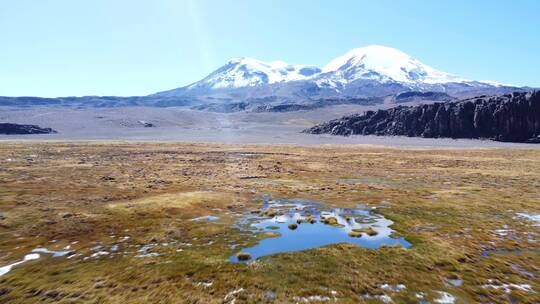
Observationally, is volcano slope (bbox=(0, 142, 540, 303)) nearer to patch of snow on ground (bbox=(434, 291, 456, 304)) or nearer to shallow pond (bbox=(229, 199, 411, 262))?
patch of snow on ground (bbox=(434, 291, 456, 304))

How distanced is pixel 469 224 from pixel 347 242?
12197 millimetres

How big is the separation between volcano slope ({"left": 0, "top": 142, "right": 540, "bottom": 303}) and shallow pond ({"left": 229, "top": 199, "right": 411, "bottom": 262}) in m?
1.11

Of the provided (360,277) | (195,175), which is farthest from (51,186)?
(360,277)

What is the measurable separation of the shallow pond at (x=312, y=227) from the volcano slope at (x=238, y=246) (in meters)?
1.11

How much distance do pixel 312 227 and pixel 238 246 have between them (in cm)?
778

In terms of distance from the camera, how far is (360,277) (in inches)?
739


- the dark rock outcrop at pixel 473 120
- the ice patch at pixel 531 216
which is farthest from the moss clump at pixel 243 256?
the dark rock outcrop at pixel 473 120

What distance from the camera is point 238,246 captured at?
77.5ft

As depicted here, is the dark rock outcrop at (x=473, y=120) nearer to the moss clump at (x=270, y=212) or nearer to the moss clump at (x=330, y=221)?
the moss clump at (x=330, y=221)

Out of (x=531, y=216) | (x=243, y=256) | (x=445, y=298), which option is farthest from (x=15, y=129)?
(x=531, y=216)

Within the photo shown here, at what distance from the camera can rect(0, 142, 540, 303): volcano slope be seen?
1720 cm

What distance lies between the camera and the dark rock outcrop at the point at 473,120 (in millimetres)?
144375

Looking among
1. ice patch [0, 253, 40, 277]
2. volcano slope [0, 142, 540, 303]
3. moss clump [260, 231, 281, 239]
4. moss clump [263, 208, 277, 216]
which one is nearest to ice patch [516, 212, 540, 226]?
volcano slope [0, 142, 540, 303]

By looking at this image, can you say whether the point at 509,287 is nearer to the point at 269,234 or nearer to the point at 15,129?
the point at 269,234
